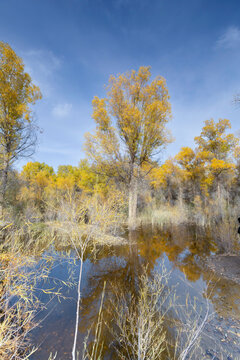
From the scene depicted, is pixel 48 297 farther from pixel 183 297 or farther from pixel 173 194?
pixel 173 194

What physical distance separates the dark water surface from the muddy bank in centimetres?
25

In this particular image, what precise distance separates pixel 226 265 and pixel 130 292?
3.72 m

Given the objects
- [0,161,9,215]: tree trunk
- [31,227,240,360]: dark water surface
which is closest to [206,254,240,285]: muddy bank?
[31,227,240,360]: dark water surface

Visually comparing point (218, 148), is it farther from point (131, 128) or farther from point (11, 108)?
point (11, 108)

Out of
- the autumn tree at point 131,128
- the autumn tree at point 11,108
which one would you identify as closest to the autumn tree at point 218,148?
the autumn tree at point 131,128

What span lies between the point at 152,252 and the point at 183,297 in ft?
10.4

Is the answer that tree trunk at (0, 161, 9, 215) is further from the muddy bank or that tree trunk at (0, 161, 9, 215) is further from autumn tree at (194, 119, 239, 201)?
autumn tree at (194, 119, 239, 201)

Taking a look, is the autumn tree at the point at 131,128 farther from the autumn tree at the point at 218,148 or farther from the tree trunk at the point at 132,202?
the autumn tree at the point at 218,148

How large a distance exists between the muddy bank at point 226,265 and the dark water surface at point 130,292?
25 cm

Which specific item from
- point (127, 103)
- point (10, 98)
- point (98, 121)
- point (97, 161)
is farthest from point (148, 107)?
point (10, 98)

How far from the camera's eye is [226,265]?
518cm

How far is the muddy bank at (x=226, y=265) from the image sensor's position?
178 inches

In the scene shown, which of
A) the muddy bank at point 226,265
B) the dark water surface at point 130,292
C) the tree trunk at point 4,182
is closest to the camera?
the dark water surface at point 130,292

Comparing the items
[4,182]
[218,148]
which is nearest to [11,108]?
[4,182]
